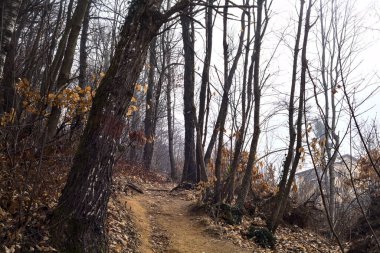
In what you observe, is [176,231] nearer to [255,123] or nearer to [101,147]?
A: [255,123]

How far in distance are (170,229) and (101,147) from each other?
373 centimetres

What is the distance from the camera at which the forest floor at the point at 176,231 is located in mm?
5766

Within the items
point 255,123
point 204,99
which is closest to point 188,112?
point 204,99

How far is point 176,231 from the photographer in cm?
687

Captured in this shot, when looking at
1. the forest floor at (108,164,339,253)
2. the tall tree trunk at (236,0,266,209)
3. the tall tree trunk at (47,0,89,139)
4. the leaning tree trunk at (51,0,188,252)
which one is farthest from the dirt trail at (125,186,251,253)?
the tall tree trunk at (47,0,89,139)

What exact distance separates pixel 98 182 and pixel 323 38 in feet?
55.6

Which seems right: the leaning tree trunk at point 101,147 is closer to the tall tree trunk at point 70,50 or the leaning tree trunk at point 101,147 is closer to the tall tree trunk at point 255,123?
the tall tree trunk at point 70,50

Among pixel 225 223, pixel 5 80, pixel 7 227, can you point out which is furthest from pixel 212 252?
pixel 5 80

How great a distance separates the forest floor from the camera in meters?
5.77

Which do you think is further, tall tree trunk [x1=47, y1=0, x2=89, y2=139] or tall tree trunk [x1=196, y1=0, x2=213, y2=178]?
tall tree trunk [x1=196, y1=0, x2=213, y2=178]

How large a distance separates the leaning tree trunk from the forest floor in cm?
118

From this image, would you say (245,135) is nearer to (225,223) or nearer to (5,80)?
(225,223)

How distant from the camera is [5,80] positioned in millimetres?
5191

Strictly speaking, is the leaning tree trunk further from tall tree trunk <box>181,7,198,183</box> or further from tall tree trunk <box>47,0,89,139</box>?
tall tree trunk <box>181,7,198,183</box>
